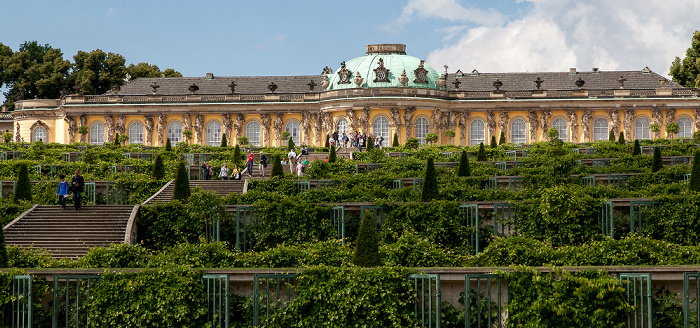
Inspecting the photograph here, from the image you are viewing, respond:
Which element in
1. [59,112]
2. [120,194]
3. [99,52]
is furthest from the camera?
[99,52]

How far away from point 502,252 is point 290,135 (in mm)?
46050

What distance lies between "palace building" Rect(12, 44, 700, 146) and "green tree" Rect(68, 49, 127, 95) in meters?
5.17

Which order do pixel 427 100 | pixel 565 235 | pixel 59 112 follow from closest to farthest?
1. pixel 565 235
2. pixel 427 100
3. pixel 59 112

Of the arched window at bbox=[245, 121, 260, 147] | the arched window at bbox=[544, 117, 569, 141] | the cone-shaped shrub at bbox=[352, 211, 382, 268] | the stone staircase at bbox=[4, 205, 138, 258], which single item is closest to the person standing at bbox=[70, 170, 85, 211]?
the stone staircase at bbox=[4, 205, 138, 258]

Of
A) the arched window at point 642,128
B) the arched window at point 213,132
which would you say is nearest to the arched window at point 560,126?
the arched window at point 642,128

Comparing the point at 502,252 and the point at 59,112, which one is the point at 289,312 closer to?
the point at 502,252

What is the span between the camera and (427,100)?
210ft

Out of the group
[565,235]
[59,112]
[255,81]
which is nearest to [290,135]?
[255,81]

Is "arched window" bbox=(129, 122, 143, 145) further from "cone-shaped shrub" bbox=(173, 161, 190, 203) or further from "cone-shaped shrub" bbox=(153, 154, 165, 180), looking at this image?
"cone-shaped shrub" bbox=(173, 161, 190, 203)

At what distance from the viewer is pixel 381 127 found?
209 feet

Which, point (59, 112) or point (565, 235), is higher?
point (59, 112)

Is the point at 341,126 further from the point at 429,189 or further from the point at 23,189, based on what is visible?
the point at 429,189

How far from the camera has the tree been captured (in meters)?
66.3

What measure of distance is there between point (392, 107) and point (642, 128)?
1655cm
